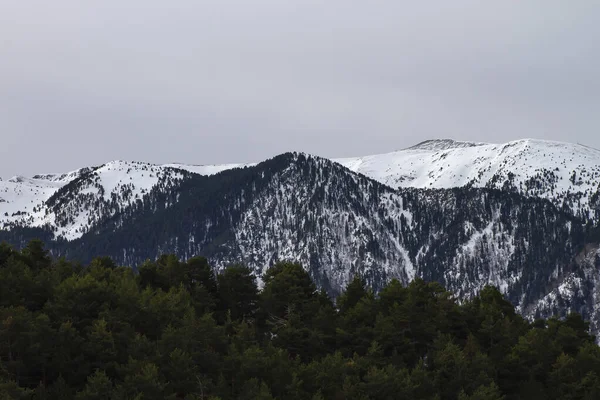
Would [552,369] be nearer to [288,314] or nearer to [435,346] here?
[435,346]

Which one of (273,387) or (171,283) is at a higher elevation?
(171,283)

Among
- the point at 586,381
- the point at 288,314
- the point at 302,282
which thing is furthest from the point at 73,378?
the point at 586,381

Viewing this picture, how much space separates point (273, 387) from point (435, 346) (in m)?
23.3

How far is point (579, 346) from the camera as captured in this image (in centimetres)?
9462

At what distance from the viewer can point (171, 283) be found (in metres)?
101

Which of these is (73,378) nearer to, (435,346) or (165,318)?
(165,318)

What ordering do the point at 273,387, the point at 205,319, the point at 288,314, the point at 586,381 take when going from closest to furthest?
the point at 273,387 < the point at 205,319 < the point at 586,381 < the point at 288,314

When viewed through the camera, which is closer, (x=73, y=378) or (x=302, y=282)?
(x=73, y=378)

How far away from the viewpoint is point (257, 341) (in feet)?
271

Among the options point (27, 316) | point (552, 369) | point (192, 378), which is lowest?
point (552, 369)

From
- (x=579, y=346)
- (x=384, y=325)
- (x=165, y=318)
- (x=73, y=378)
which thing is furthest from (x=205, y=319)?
(x=579, y=346)

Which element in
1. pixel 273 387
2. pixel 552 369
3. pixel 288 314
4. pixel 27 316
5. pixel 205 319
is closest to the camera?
pixel 27 316

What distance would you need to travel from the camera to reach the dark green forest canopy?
205 feet

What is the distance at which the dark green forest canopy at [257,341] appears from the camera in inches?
2463
